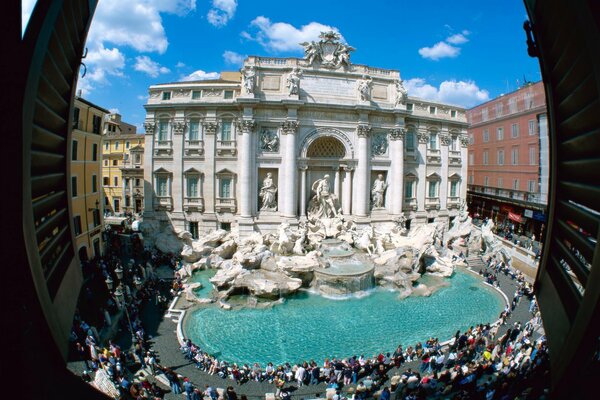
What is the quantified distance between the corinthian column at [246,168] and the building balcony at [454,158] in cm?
1922

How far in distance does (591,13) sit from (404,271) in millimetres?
19490

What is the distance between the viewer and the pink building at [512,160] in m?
29.8

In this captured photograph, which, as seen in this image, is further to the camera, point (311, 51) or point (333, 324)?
point (311, 51)

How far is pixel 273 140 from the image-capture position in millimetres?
25094

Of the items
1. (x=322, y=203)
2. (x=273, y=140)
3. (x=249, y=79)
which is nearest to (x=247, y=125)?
(x=273, y=140)

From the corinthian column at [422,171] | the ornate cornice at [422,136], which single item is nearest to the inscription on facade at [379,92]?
the ornate cornice at [422,136]

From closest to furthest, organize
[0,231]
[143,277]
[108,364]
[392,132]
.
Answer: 1. [0,231]
2. [108,364]
3. [143,277]
4. [392,132]

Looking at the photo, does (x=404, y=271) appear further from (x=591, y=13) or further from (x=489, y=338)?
(x=591, y=13)

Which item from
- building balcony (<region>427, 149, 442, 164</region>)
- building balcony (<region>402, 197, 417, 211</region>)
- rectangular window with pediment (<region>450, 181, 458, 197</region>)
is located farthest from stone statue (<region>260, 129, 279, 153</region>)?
rectangular window with pediment (<region>450, 181, 458, 197</region>)

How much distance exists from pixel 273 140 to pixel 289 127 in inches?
62.3

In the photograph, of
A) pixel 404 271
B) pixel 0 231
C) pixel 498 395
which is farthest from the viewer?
pixel 404 271

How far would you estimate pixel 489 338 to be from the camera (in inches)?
523

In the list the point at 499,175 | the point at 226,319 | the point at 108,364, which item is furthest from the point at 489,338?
the point at 499,175

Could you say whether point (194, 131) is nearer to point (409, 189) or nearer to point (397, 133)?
point (397, 133)
